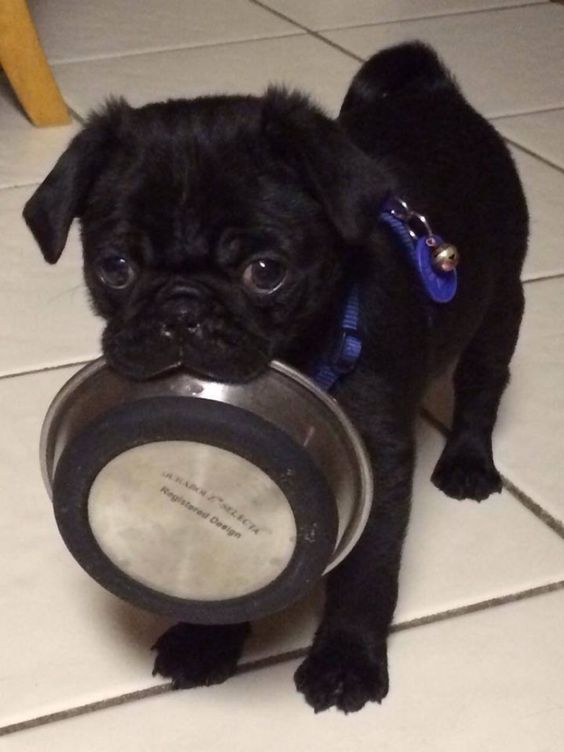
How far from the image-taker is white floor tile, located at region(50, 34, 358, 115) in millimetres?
2507

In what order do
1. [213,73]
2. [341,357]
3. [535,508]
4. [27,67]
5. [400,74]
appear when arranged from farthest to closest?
[213,73] < [27,67] < [400,74] < [535,508] < [341,357]

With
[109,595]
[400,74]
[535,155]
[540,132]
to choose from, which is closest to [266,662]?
[109,595]

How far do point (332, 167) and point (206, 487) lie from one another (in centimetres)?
28

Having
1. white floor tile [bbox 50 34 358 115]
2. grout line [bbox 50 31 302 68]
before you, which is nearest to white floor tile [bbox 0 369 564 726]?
white floor tile [bbox 50 34 358 115]

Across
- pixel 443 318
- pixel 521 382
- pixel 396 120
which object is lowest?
pixel 521 382

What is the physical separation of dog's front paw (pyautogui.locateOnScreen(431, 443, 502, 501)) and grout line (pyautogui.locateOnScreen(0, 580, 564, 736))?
0.55 feet

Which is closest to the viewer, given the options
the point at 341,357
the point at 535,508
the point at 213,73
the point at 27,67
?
the point at 341,357

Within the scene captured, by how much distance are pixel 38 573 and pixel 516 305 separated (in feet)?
2.04

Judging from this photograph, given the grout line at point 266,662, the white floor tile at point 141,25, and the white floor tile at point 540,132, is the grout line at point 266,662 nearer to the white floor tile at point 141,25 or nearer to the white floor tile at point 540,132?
the white floor tile at point 540,132

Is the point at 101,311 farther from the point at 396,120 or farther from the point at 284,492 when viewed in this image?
the point at 396,120

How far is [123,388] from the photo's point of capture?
3.32ft

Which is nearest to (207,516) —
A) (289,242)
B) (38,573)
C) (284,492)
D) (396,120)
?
(284,492)

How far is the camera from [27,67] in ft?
7.69

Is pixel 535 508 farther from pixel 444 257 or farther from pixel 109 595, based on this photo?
pixel 109 595
